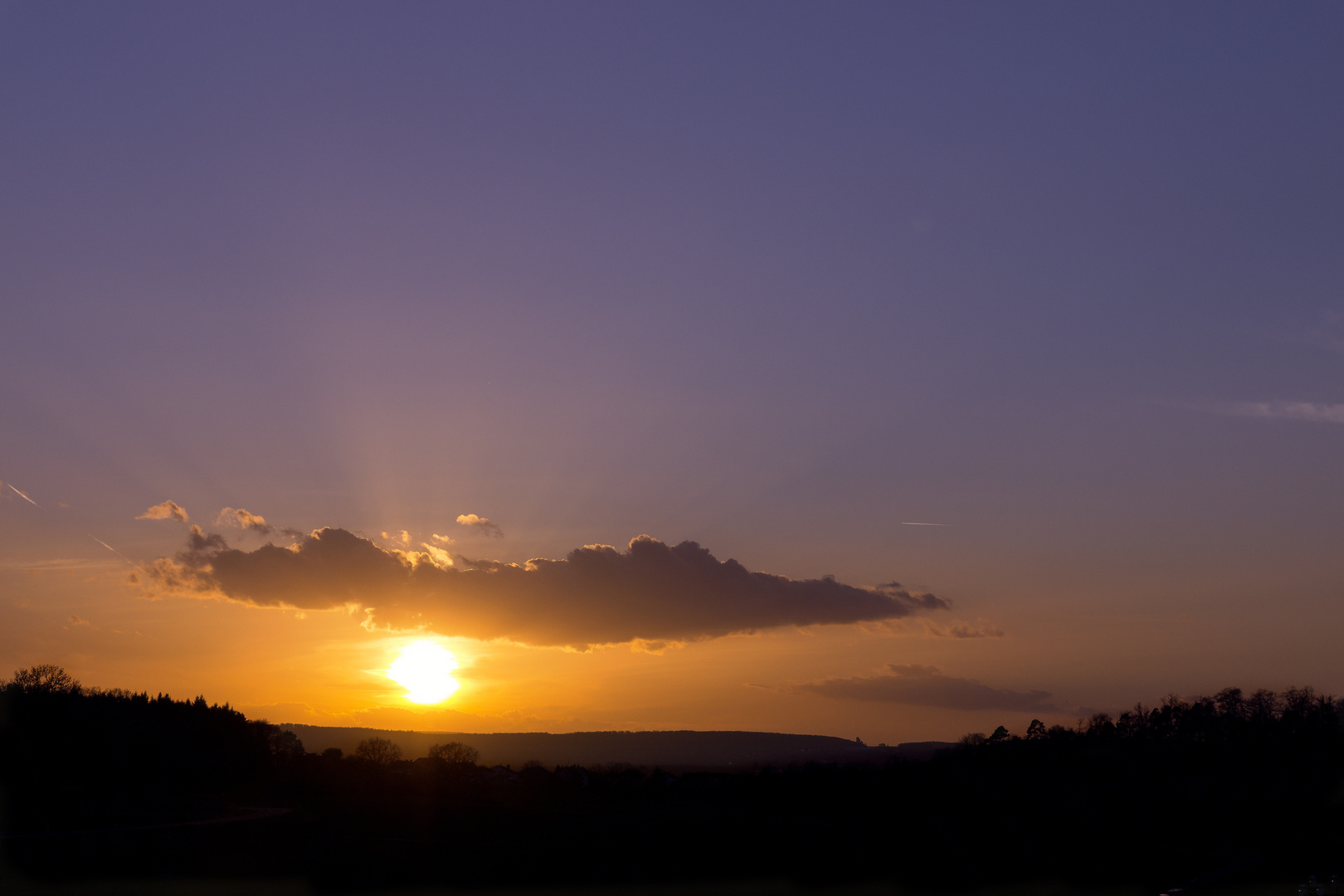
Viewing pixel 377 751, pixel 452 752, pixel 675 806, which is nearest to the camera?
pixel 675 806

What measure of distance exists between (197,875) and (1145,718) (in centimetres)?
15244

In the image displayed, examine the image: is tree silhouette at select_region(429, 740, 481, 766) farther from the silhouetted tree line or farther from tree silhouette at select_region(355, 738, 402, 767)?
tree silhouette at select_region(355, 738, 402, 767)

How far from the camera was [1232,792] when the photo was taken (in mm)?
98875

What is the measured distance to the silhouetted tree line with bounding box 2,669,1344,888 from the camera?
62.1 metres

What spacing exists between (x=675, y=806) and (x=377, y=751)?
256 feet

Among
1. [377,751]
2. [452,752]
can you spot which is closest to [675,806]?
[452,752]

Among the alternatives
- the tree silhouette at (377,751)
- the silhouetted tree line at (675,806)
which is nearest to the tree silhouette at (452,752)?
the silhouetted tree line at (675,806)

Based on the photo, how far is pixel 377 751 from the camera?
543ft

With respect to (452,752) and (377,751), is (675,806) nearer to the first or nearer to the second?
(452,752)

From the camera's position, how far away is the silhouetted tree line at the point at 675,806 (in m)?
62.1

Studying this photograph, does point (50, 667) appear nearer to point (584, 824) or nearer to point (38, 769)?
point (38, 769)

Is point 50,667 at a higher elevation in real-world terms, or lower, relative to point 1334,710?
higher

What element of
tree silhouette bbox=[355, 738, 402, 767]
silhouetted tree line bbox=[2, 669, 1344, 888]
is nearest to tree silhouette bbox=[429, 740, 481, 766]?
silhouetted tree line bbox=[2, 669, 1344, 888]

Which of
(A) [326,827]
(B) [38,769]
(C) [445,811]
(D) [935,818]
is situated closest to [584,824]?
(C) [445,811]
